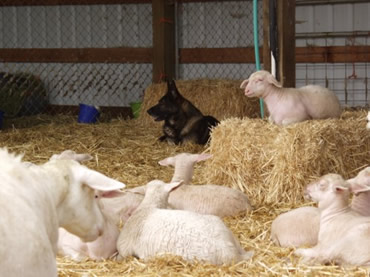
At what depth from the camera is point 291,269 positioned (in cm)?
469

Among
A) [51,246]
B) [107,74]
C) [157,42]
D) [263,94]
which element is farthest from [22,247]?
[107,74]

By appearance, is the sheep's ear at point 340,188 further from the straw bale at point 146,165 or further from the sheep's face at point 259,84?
the sheep's face at point 259,84

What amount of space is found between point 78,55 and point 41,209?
10.5m

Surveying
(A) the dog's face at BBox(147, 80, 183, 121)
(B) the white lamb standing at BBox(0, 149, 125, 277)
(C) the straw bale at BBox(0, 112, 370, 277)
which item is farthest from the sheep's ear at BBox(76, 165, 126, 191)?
(A) the dog's face at BBox(147, 80, 183, 121)

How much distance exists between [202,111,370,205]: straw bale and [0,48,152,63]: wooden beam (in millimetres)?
6242

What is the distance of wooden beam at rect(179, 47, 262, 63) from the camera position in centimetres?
1314

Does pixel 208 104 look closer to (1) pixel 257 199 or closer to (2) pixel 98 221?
(1) pixel 257 199

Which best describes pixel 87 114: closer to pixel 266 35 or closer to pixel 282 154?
pixel 266 35

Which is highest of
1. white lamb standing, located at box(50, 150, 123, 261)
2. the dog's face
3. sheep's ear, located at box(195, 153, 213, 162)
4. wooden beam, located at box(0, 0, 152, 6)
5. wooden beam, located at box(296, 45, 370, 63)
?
wooden beam, located at box(0, 0, 152, 6)

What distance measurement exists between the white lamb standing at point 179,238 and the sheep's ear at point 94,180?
3.30ft

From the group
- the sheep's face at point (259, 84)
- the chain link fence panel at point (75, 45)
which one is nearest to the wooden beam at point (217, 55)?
the chain link fence panel at point (75, 45)

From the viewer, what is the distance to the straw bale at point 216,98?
38.9 feet

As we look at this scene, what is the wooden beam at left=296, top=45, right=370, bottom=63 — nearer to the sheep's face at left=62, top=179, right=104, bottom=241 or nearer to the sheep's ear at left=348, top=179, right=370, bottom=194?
the sheep's ear at left=348, top=179, right=370, bottom=194

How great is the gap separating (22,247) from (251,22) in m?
10.6
